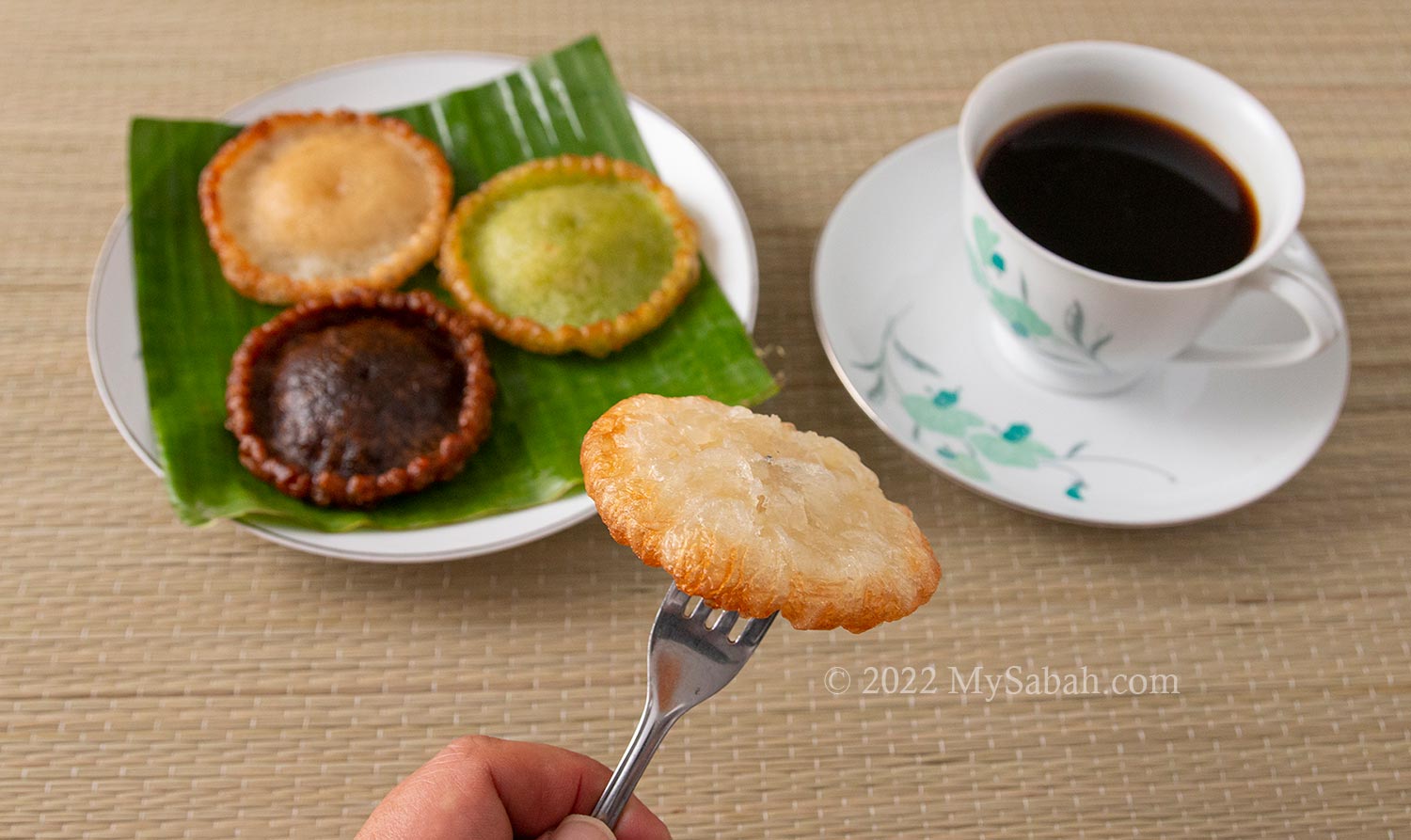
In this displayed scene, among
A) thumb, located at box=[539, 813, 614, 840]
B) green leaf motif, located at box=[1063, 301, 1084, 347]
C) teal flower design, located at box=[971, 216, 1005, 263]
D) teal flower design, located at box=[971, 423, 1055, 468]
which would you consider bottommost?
teal flower design, located at box=[971, 423, 1055, 468]

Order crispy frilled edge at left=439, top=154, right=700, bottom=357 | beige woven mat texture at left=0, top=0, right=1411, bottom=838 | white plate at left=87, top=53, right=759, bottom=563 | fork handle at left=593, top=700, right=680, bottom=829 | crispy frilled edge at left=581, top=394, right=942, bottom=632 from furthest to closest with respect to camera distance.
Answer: crispy frilled edge at left=439, top=154, right=700, bottom=357 < white plate at left=87, top=53, right=759, bottom=563 < beige woven mat texture at left=0, top=0, right=1411, bottom=838 < fork handle at left=593, top=700, right=680, bottom=829 < crispy frilled edge at left=581, top=394, right=942, bottom=632

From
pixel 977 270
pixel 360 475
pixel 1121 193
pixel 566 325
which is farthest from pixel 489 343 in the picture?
pixel 1121 193

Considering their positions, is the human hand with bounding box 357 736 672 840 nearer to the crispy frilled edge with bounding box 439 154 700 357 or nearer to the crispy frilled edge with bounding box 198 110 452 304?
the crispy frilled edge with bounding box 439 154 700 357

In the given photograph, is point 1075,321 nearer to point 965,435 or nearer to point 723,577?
point 965,435

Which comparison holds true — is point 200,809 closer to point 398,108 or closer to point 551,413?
point 551,413

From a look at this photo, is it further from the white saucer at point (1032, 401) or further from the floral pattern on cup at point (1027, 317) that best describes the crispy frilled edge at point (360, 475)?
the floral pattern on cup at point (1027, 317)

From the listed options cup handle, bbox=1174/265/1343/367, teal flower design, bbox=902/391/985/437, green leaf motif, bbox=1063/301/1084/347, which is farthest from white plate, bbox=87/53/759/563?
cup handle, bbox=1174/265/1343/367

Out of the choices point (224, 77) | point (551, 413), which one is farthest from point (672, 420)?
point (224, 77)
